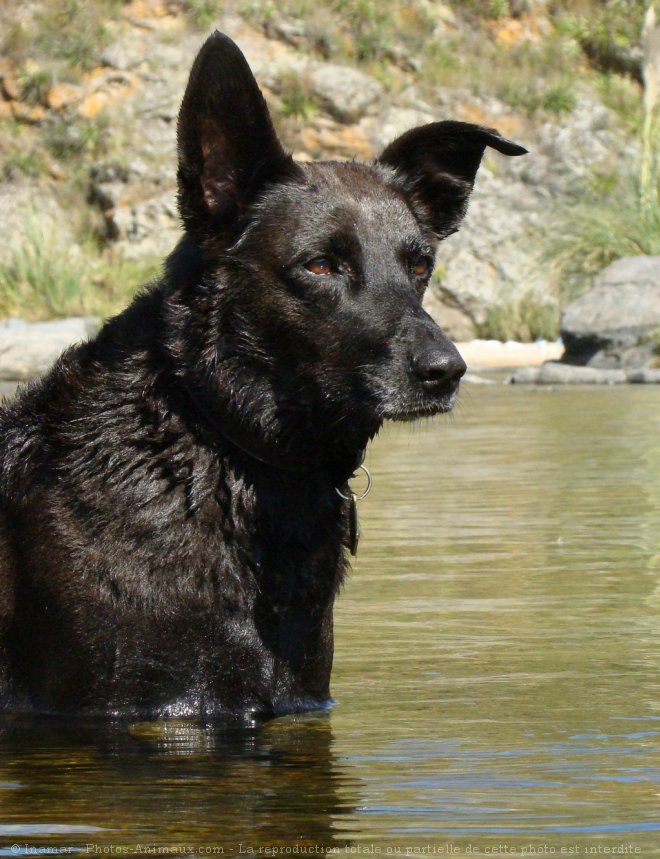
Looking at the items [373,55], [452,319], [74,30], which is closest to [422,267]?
[452,319]

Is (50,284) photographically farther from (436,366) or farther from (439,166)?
(436,366)

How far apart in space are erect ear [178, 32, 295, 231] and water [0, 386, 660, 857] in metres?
1.59

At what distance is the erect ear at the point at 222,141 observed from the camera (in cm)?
454

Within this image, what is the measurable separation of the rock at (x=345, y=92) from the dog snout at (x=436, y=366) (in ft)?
85.8

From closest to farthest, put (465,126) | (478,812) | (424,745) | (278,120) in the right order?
1. (478,812)
2. (424,745)
3. (465,126)
4. (278,120)

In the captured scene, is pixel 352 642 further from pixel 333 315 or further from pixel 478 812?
pixel 478 812

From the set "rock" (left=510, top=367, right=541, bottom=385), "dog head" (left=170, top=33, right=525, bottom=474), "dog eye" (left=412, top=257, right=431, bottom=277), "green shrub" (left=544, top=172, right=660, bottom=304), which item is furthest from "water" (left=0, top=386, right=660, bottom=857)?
"green shrub" (left=544, top=172, right=660, bottom=304)

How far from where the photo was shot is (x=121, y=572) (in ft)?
14.1

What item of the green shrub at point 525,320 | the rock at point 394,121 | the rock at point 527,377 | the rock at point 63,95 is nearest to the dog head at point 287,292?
the rock at point 527,377

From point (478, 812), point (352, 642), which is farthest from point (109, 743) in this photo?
point (352, 642)

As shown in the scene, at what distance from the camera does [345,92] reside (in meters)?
30.1

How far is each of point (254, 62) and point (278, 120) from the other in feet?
5.63

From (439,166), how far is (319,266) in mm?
880

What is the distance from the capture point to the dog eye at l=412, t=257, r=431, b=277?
4.98m
